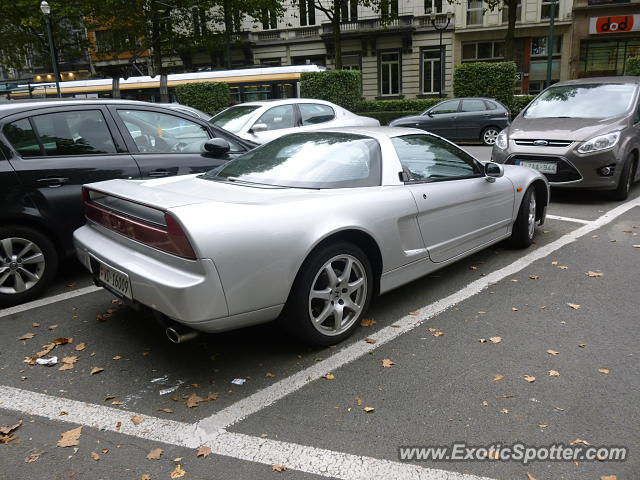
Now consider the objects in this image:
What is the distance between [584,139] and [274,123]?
484 cm

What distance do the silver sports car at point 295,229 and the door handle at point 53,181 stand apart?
82 centimetres

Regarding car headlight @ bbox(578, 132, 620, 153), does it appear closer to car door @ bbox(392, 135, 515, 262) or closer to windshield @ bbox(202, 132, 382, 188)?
car door @ bbox(392, 135, 515, 262)

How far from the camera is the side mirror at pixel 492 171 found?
5.01 m

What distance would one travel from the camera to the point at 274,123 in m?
9.41

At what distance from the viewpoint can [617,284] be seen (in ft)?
15.6

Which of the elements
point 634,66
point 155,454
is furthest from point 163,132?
point 634,66

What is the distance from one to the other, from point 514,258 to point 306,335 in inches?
115

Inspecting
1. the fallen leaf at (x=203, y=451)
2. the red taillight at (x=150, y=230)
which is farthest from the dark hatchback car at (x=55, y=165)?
the fallen leaf at (x=203, y=451)

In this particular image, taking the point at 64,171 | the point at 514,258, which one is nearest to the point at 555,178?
the point at 514,258

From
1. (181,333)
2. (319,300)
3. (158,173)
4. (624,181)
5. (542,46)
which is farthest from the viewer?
Result: (542,46)

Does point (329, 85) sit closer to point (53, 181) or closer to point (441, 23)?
point (53, 181)

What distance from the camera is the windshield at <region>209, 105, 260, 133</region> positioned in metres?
9.19

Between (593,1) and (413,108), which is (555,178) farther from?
(593,1)

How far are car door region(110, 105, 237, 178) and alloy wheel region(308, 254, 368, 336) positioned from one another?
8.14 ft
